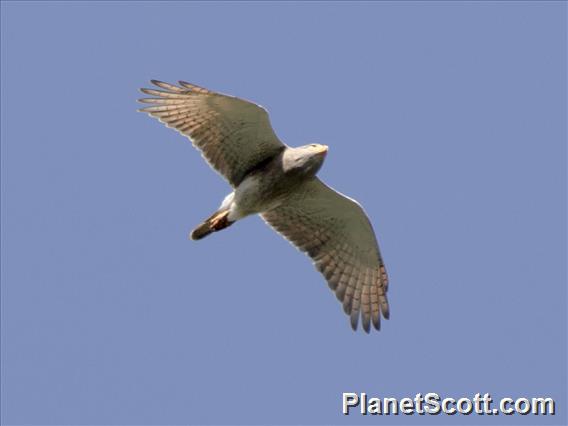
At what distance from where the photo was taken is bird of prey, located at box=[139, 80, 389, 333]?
17.2 metres

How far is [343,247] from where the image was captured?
1839 cm

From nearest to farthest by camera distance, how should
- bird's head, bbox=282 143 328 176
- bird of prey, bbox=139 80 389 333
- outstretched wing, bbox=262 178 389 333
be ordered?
1. bird's head, bbox=282 143 328 176
2. bird of prey, bbox=139 80 389 333
3. outstretched wing, bbox=262 178 389 333

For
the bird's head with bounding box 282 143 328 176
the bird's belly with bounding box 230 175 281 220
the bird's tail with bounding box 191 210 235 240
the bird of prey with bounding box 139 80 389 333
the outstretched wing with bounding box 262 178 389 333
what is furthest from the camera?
the outstretched wing with bounding box 262 178 389 333

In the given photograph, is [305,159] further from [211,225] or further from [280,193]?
[211,225]

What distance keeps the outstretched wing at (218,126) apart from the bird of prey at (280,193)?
0.01 m

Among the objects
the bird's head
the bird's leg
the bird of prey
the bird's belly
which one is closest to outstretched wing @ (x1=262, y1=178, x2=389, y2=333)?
the bird of prey

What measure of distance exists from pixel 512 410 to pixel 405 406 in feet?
4.80

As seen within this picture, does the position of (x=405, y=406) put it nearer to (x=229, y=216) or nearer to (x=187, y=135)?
(x=229, y=216)

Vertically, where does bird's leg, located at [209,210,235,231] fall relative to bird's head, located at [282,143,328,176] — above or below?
below

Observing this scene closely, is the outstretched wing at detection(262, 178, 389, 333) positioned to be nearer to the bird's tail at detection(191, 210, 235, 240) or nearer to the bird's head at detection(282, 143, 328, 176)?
the bird's head at detection(282, 143, 328, 176)

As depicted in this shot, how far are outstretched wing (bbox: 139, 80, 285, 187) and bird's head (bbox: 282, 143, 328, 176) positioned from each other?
0.34 m

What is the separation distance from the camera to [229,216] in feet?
57.2

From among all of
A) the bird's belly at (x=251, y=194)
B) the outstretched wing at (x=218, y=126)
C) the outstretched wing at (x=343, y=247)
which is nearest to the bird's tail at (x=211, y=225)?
the bird's belly at (x=251, y=194)

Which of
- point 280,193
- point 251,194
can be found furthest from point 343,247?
point 251,194
